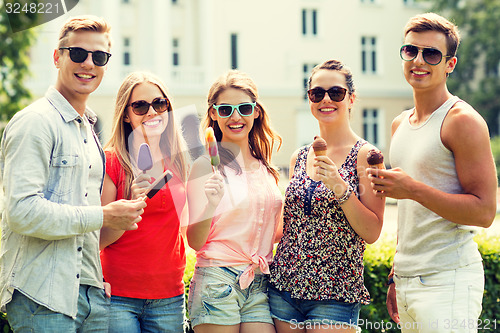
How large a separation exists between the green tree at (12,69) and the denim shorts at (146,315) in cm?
1210

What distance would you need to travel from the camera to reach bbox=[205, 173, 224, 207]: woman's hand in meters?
3.28

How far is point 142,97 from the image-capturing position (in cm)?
356

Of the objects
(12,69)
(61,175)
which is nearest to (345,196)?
(61,175)

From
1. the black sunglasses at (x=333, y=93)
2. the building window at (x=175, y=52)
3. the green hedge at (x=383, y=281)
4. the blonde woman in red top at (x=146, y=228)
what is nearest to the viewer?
the blonde woman in red top at (x=146, y=228)

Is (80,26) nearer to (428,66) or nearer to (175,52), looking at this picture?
(428,66)

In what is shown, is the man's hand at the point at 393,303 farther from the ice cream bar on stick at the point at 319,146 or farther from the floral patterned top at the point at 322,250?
the ice cream bar on stick at the point at 319,146

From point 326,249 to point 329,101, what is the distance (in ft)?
2.92

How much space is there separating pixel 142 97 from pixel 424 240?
182 centimetres

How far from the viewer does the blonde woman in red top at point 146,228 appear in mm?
3371

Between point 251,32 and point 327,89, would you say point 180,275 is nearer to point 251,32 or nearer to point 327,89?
point 327,89

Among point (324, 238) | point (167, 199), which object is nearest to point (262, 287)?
point (324, 238)

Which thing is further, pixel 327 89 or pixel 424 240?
pixel 327 89

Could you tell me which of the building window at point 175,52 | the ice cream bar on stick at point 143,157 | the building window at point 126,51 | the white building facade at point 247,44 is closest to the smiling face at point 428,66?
the ice cream bar on stick at point 143,157

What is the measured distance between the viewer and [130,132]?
364 centimetres
